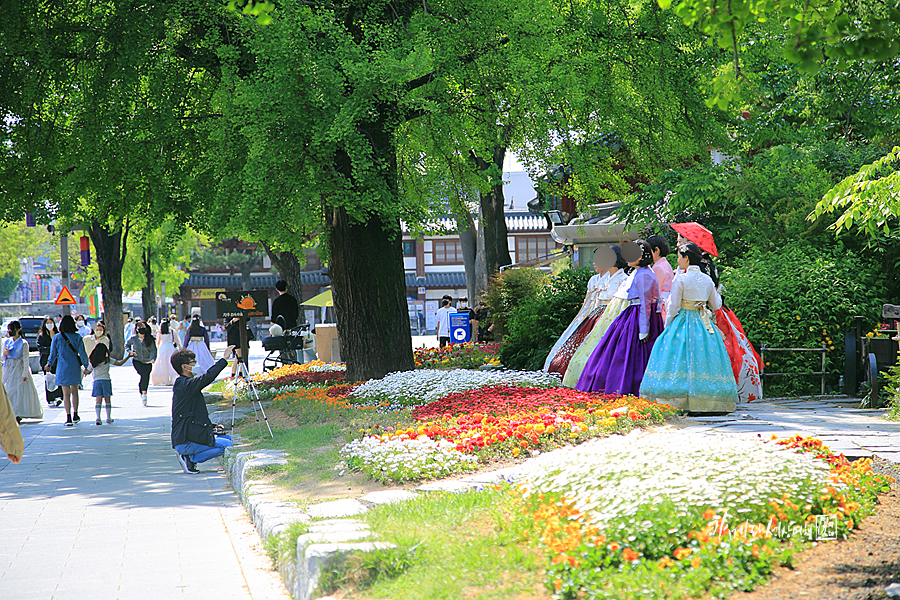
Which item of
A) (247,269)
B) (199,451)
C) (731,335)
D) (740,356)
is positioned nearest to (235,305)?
(199,451)

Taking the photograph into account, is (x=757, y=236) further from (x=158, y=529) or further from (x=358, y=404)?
(x=158, y=529)

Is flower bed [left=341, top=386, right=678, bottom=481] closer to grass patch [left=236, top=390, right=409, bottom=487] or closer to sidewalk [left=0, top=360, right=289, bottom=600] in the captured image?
grass patch [left=236, top=390, right=409, bottom=487]

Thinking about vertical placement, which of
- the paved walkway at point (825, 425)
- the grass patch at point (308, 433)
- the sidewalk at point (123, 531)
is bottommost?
the sidewalk at point (123, 531)

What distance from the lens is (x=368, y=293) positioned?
13031 millimetres

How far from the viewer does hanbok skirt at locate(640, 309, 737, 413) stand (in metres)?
8.35

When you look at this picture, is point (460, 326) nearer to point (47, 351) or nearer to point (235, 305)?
point (47, 351)

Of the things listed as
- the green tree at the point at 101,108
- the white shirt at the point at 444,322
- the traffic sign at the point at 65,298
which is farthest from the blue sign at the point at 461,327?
the traffic sign at the point at 65,298

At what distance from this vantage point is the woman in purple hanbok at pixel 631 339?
9.51 meters

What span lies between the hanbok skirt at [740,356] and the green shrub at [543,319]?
161 inches

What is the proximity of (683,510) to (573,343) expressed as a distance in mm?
7383

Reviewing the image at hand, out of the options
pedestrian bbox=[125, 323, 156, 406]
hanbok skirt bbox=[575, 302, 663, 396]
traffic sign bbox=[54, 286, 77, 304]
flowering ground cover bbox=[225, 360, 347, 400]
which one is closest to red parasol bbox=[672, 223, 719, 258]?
hanbok skirt bbox=[575, 302, 663, 396]

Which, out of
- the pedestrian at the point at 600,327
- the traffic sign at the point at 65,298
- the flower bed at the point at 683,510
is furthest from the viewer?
the traffic sign at the point at 65,298

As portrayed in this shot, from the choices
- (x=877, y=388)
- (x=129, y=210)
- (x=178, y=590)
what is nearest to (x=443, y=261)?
(x=129, y=210)

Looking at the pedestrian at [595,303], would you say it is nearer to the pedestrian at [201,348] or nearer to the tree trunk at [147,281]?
the pedestrian at [201,348]
